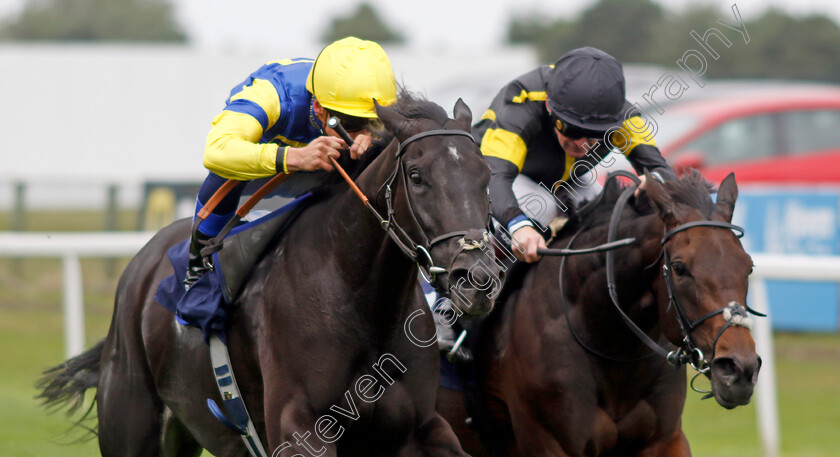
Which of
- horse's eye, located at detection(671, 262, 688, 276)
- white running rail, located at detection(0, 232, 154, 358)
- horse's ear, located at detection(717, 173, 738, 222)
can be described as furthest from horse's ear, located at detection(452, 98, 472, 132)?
white running rail, located at detection(0, 232, 154, 358)

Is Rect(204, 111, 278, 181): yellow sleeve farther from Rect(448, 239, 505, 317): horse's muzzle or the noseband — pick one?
Rect(448, 239, 505, 317): horse's muzzle

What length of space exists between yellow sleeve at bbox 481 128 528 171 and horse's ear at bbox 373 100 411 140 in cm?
99

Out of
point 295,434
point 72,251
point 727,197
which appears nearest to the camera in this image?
point 295,434

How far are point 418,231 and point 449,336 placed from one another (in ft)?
4.28

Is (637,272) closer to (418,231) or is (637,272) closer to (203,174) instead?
(418,231)

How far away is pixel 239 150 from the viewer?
330 centimetres

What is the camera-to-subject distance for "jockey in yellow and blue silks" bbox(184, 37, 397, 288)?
3291 mm

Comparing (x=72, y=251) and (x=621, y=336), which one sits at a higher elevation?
(x=621, y=336)

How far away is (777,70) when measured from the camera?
93.3 ft

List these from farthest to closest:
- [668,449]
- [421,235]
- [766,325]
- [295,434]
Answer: [766,325] < [668,449] < [295,434] < [421,235]

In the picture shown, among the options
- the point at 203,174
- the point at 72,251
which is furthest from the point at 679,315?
the point at 203,174

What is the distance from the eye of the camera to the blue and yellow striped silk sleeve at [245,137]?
329 centimetres

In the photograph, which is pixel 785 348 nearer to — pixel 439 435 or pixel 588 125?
pixel 588 125

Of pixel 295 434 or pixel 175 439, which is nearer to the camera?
pixel 295 434
